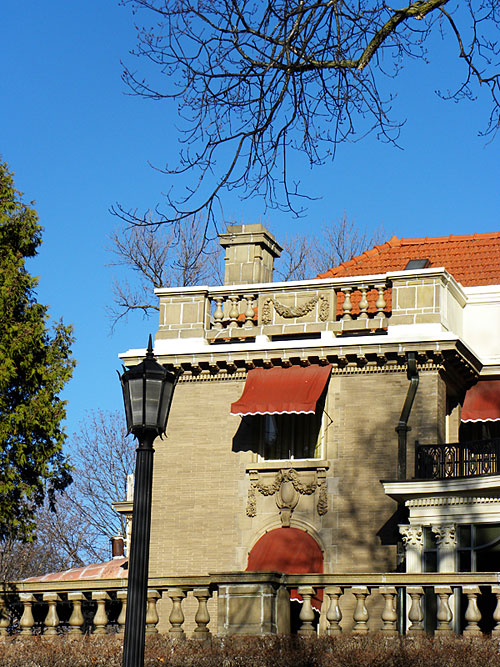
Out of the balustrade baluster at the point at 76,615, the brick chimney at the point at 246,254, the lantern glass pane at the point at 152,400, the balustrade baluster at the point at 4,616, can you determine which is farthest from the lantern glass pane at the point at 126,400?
the brick chimney at the point at 246,254

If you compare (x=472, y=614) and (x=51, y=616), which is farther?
(x=51, y=616)

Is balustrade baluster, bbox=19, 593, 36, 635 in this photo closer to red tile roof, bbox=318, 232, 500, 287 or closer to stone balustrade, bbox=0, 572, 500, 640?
stone balustrade, bbox=0, 572, 500, 640

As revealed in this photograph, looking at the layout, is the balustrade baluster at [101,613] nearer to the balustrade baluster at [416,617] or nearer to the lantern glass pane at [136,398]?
the balustrade baluster at [416,617]

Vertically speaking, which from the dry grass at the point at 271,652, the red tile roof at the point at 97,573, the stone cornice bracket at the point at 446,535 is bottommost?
the dry grass at the point at 271,652

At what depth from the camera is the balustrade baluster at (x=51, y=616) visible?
15094mm

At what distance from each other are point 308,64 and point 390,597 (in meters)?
6.19

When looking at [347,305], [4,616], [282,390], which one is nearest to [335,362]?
[347,305]

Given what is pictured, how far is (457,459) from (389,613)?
10.5 meters

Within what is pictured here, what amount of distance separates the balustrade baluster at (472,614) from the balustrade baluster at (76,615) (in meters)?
4.85

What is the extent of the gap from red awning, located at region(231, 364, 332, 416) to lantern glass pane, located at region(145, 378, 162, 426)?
1361 centimetres

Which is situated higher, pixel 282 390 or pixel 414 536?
pixel 282 390

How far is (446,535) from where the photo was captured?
23141 millimetres

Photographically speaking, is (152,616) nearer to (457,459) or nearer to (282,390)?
(457,459)

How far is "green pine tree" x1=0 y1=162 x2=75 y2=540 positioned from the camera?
26031 mm
